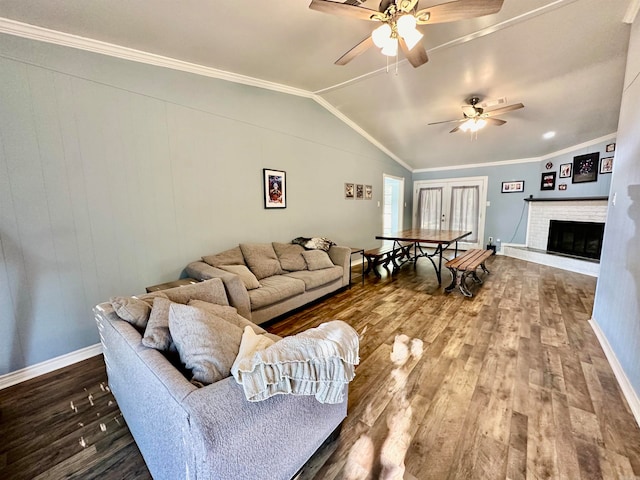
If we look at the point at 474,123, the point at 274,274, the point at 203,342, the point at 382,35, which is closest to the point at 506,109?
the point at 474,123

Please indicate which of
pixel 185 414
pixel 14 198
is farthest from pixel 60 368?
pixel 185 414

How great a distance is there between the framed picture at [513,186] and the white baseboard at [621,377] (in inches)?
190

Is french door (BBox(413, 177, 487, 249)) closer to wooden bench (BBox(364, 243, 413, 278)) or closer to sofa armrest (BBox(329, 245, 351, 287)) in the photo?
wooden bench (BBox(364, 243, 413, 278))

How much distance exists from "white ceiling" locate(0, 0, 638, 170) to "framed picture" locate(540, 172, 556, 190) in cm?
121

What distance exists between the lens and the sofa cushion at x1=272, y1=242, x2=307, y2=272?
3423mm

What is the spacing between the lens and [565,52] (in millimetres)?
2768

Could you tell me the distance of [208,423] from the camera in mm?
803

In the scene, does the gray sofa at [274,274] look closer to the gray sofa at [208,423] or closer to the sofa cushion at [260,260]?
the sofa cushion at [260,260]

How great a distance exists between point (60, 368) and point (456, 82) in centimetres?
521

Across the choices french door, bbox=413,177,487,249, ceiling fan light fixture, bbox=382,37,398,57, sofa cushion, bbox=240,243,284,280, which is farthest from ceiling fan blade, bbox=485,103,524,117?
sofa cushion, bbox=240,243,284,280

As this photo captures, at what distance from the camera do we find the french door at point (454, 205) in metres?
6.91

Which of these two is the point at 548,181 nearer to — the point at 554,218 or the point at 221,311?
the point at 554,218

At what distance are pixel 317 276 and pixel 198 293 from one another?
1.70 m

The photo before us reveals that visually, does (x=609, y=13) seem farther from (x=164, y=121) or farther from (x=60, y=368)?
(x=60, y=368)
